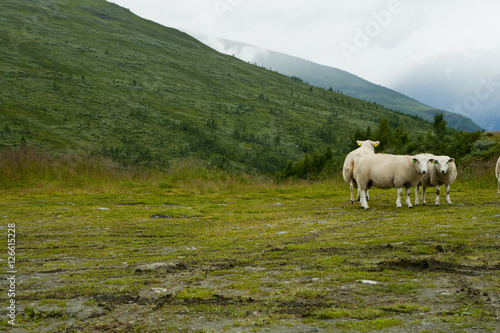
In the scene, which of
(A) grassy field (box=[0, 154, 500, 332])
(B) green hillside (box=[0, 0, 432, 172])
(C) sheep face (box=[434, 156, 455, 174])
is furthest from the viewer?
(B) green hillside (box=[0, 0, 432, 172])

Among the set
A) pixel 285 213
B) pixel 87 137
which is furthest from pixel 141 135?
pixel 285 213

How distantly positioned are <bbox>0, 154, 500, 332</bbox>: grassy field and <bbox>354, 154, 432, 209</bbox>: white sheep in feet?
2.69

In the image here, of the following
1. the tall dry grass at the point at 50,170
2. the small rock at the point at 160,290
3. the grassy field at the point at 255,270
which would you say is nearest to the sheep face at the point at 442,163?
the grassy field at the point at 255,270

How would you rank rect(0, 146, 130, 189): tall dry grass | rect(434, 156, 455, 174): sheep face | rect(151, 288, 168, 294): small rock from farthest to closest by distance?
rect(0, 146, 130, 189): tall dry grass, rect(434, 156, 455, 174): sheep face, rect(151, 288, 168, 294): small rock

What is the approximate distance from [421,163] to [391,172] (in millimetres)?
994

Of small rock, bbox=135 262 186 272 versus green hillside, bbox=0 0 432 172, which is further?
green hillside, bbox=0 0 432 172

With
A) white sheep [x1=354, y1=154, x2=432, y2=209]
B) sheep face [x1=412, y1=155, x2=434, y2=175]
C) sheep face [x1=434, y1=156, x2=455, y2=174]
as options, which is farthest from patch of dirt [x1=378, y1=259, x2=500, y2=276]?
sheep face [x1=434, y1=156, x2=455, y2=174]

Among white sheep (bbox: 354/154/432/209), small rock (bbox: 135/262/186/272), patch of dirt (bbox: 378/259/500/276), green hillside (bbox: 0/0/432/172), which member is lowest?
small rock (bbox: 135/262/186/272)

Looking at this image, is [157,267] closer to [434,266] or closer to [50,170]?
[434,266]

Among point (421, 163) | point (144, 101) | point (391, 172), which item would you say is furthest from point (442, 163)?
point (144, 101)

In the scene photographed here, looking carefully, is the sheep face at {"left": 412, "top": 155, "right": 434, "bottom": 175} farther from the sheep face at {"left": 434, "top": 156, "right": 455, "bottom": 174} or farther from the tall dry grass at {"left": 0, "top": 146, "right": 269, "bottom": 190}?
the tall dry grass at {"left": 0, "top": 146, "right": 269, "bottom": 190}

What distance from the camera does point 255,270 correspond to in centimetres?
582

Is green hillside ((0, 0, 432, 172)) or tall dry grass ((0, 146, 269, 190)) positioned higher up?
green hillside ((0, 0, 432, 172))

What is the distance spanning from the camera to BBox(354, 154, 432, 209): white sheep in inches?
540
